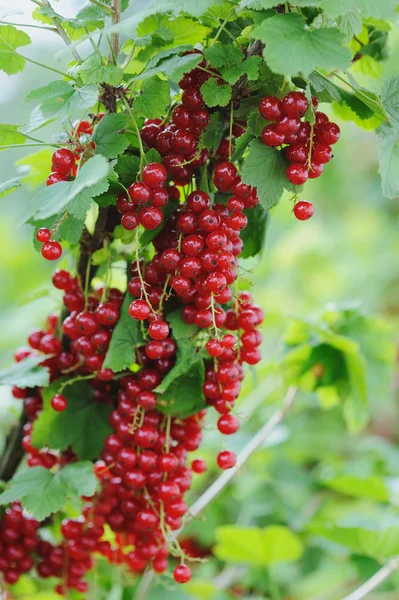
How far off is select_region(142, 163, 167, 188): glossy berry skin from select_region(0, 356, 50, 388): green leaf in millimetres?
247

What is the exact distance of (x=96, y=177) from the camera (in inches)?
15.8

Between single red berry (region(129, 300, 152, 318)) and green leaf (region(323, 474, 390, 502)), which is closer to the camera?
single red berry (region(129, 300, 152, 318))

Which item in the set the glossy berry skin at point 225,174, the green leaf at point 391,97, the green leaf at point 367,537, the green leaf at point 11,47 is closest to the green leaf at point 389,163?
the green leaf at point 391,97

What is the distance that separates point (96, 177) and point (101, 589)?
0.77 meters

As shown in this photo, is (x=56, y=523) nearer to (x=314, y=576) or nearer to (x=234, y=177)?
(x=234, y=177)

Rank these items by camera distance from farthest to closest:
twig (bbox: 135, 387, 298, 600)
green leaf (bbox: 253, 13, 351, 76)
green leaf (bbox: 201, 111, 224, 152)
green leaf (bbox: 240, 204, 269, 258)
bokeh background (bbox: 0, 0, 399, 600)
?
bokeh background (bbox: 0, 0, 399, 600) < twig (bbox: 135, 387, 298, 600) < green leaf (bbox: 240, 204, 269, 258) < green leaf (bbox: 201, 111, 224, 152) < green leaf (bbox: 253, 13, 351, 76)

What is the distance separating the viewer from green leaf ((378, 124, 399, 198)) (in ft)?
1.64

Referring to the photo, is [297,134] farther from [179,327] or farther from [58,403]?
[58,403]

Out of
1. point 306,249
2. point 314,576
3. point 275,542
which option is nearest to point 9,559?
point 275,542

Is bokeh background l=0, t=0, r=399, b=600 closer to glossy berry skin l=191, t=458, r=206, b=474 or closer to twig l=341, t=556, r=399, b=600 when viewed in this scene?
twig l=341, t=556, r=399, b=600

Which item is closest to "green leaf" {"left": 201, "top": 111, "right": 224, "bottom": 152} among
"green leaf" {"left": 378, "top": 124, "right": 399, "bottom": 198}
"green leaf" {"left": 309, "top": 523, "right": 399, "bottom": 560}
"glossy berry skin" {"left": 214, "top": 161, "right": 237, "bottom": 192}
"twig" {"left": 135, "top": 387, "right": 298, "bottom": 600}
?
"glossy berry skin" {"left": 214, "top": 161, "right": 237, "bottom": 192}

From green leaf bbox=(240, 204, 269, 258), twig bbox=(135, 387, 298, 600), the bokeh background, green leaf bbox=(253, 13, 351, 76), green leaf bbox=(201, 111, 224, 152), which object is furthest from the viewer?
the bokeh background

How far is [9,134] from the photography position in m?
0.54

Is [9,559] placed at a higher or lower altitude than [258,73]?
lower
